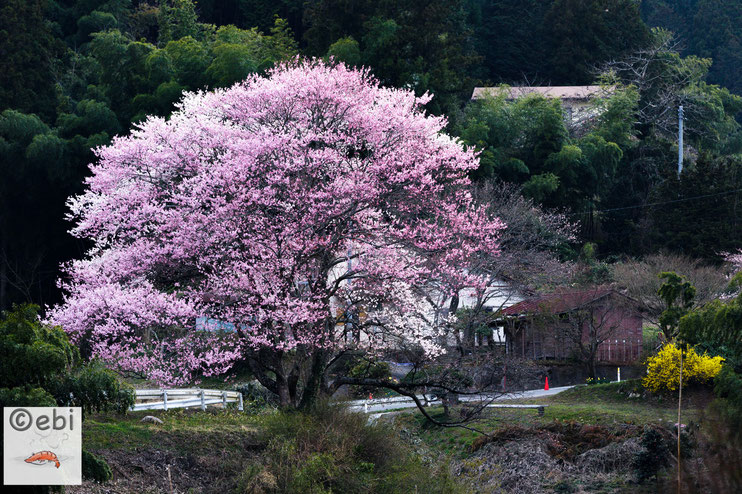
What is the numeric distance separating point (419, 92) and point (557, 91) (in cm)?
2416

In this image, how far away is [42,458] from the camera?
11938 millimetres

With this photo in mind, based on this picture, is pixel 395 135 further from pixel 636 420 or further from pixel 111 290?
pixel 636 420

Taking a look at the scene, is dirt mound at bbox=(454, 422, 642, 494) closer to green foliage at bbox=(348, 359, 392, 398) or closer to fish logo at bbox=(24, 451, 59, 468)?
green foliage at bbox=(348, 359, 392, 398)

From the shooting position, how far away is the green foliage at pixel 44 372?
11.6 m

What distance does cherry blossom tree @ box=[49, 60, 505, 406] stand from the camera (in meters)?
17.4

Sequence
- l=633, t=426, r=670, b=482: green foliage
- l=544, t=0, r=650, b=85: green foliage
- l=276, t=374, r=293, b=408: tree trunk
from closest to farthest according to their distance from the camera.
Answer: l=276, t=374, r=293, b=408: tree trunk, l=633, t=426, r=670, b=482: green foliage, l=544, t=0, r=650, b=85: green foliage

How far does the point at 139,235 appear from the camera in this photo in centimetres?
1842

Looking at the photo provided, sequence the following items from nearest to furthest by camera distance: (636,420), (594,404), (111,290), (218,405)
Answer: (111,290) → (636,420) → (218,405) → (594,404)

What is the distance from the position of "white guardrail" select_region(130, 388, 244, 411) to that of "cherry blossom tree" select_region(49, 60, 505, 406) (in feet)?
5.70

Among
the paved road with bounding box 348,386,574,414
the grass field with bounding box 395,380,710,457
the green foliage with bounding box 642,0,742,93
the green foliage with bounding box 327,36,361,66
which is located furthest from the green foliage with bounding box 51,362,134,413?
the green foliage with bounding box 642,0,742,93

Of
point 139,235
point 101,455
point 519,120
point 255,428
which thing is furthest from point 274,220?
point 519,120

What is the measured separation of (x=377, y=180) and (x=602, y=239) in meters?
35.7

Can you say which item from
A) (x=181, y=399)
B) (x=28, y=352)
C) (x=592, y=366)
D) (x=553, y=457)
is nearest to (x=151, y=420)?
(x=181, y=399)

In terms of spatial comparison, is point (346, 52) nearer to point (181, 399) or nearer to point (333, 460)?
point (181, 399)
